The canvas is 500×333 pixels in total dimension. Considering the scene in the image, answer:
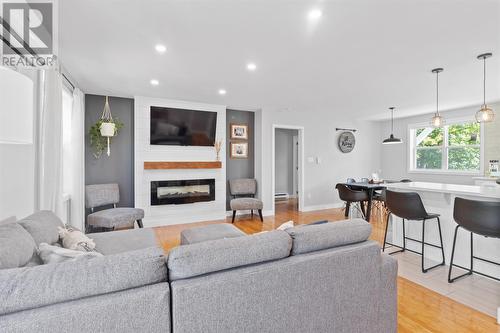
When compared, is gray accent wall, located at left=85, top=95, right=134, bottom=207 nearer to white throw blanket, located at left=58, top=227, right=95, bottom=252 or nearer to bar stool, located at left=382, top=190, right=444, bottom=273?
white throw blanket, located at left=58, top=227, right=95, bottom=252

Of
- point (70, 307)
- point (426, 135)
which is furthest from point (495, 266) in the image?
point (426, 135)

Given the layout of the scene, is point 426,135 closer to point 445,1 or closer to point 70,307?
point 445,1

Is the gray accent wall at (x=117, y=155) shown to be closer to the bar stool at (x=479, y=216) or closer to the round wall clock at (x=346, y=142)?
the bar stool at (x=479, y=216)

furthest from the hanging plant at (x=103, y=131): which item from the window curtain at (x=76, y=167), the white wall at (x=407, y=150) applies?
the white wall at (x=407, y=150)

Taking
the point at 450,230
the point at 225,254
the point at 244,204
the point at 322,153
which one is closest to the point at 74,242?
the point at 225,254

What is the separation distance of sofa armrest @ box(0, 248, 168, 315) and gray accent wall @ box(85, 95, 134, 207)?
3797 millimetres

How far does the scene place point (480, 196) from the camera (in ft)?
8.06

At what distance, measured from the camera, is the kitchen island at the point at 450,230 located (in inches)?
99.0

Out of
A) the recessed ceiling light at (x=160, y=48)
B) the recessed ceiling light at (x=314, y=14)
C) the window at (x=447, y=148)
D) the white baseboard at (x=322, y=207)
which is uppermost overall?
the recessed ceiling light at (x=314, y=14)

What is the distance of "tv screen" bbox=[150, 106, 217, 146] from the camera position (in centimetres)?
464

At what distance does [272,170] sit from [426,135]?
165 inches

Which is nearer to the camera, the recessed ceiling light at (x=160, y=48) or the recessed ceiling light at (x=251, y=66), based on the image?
the recessed ceiling light at (x=160, y=48)

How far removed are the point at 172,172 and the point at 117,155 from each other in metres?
0.99

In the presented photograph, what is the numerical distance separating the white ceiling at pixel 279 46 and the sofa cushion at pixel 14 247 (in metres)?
1.62
